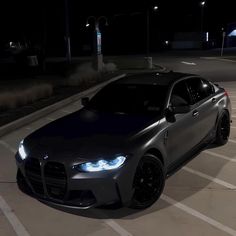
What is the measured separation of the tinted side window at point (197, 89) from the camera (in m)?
7.29

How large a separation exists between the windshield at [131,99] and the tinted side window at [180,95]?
0.56 ft

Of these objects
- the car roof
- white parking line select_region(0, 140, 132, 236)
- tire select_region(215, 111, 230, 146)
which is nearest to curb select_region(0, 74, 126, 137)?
the car roof

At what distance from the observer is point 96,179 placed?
5156mm

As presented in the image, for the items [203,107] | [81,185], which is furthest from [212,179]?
[81,185]

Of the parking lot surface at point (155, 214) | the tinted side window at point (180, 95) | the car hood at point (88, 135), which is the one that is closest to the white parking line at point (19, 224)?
the parking lot surface at point (155, 214)

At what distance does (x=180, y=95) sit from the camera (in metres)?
6.96

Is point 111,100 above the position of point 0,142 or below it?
above

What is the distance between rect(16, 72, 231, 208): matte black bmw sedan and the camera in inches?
206

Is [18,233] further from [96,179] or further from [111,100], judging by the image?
[111,100]

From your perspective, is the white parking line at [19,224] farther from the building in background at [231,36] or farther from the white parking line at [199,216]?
the building in background at [231,36]

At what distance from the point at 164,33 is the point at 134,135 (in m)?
76.9

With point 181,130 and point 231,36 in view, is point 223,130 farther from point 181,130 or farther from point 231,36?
point 231,36

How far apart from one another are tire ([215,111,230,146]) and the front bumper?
323 cm

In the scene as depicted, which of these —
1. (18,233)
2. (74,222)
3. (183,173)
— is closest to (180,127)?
(183,173)
